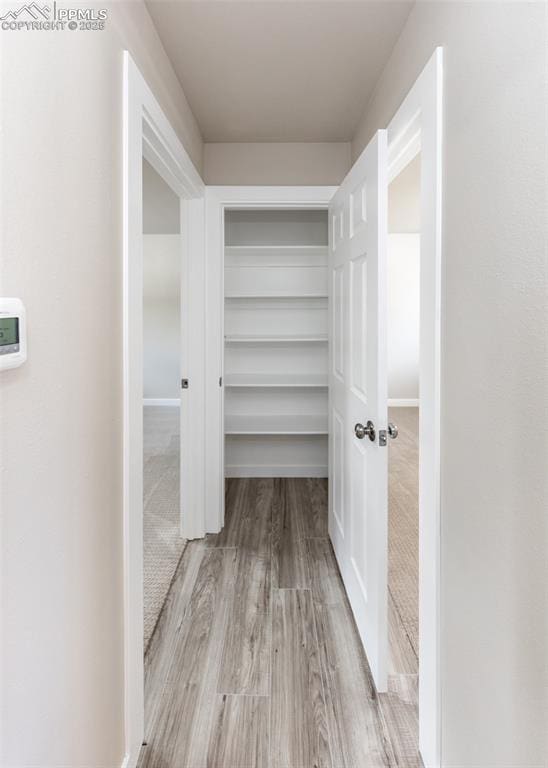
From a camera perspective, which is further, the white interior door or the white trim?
the white trim

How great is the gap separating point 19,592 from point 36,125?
857mm

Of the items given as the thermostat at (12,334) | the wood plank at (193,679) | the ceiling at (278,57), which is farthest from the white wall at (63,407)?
the ceiling at (278,57)

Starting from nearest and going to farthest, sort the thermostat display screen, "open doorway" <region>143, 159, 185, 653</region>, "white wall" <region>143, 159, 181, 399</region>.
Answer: the thermostat display screen < "open doorway" <region>143, 159, 185, 653</region> < "white wall" <region>143, 159, 181, 399</region>

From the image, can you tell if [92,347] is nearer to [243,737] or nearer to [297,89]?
[243,737]

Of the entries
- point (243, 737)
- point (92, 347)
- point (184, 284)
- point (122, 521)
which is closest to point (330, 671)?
point (243, 737)

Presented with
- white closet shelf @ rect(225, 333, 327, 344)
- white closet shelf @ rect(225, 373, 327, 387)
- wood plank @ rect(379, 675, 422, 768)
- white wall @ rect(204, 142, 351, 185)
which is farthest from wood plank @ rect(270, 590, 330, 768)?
white wall @ rect(204, 142, 351, 185)

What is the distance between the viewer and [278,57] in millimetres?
2035

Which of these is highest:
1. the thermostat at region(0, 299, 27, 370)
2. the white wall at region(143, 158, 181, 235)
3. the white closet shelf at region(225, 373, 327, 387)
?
the white wall at region(143, 158, 181, 235)

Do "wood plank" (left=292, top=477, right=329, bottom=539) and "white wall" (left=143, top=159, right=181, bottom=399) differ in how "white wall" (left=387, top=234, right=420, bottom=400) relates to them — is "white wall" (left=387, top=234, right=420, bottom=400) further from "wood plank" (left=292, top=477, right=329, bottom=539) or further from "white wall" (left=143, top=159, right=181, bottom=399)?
"wood plank" (left=292, top=477, right=329, bottom=539)

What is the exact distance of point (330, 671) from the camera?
185 cm

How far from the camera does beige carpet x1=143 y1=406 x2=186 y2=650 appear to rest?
2.40m

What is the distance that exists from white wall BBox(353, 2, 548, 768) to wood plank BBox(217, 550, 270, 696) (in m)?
0.75

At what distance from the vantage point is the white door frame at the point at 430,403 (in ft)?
4.47

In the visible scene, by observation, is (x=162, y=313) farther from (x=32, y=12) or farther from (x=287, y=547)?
(x=32, y=12)
